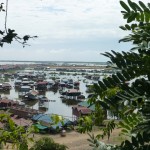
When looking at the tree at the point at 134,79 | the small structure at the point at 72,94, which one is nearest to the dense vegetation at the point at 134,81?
the tree at the point at 134,79

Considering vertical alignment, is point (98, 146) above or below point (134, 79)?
below

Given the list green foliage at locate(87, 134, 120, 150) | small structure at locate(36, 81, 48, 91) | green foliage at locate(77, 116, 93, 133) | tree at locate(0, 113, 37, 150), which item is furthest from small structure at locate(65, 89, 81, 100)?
green foliage at locate(87, 134, 120, 150)

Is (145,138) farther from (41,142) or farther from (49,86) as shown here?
(49,86)

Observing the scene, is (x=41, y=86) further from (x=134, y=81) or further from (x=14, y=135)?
(x=134, y=81)

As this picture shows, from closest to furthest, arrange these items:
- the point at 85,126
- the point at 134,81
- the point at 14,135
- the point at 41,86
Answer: the point at 134,81, the point at 85,126, the point at 14,135, the point at 41,86

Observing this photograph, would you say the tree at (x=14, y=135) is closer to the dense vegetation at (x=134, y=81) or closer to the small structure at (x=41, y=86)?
the dense vegetation at (x=134, y=81)

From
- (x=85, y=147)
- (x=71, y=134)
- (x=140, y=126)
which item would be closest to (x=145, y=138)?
(x=140, y=126)

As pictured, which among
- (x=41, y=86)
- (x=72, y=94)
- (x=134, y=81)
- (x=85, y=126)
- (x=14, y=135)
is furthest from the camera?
(x=41, y=86)

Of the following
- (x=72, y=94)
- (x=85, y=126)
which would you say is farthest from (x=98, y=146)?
(x=72, y=94)
